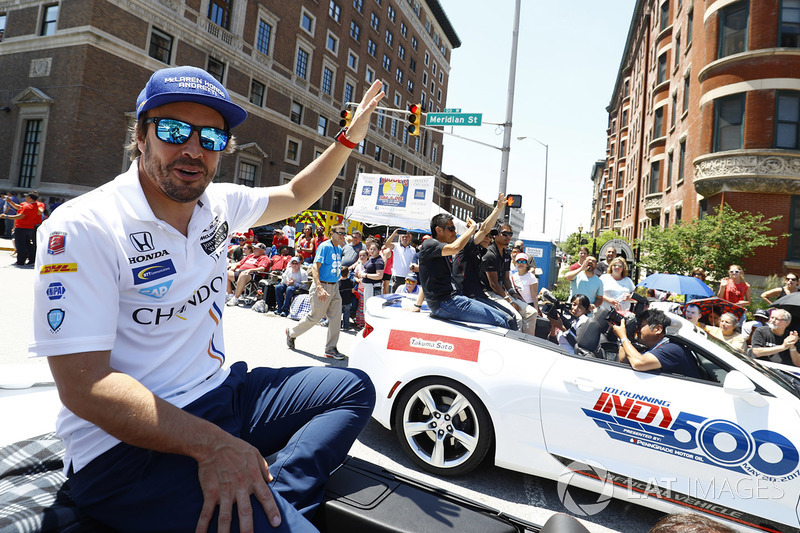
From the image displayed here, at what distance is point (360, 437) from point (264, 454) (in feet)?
9.87

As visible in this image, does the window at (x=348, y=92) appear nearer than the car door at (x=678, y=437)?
No

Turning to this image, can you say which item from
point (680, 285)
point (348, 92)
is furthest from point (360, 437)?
point (348, 92)

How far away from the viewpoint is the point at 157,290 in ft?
4.54

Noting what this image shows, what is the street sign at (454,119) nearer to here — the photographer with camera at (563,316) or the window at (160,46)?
the photographer with camera at (563,316)

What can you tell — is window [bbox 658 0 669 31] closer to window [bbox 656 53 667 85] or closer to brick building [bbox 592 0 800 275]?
window [bbox 656 53 667 85]

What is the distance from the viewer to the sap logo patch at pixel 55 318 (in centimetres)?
114

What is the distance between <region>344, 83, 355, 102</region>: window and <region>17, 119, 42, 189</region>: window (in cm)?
2414

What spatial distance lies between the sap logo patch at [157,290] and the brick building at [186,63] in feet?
36.7

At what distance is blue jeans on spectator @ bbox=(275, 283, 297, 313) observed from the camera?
11180 mm

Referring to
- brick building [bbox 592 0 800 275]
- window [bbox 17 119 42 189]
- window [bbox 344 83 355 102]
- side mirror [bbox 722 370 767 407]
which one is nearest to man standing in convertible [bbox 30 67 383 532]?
side mirror [bbox 722 370 767 407]

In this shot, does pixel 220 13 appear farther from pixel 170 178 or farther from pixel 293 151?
pixel 170 178

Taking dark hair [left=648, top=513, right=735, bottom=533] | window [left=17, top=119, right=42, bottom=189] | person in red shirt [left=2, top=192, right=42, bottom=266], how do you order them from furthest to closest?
window [left=17, top=119, right=42, bottom=189] < person in red shirt [left=2, top=192, right=42, bottom=266] < dark hair [left=648, top=513, right=735, bottom=533]

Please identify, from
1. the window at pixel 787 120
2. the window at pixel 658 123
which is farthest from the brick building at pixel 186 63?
the window at pixel 658 123

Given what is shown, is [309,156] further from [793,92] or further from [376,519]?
[376,519]
